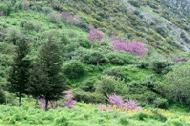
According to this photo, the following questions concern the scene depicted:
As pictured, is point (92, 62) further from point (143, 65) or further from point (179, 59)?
point (179, 59)

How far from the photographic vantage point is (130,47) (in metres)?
124

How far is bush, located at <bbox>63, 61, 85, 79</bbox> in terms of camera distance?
297 feet

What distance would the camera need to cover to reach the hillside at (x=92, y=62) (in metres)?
33.5

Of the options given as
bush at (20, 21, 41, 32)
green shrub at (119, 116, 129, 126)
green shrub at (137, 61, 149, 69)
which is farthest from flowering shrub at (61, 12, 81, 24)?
green shrub at (119, 116, 129, 126)

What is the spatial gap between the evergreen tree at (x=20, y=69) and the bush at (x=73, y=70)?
140 feet

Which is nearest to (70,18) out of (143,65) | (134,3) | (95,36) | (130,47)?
(95,36)

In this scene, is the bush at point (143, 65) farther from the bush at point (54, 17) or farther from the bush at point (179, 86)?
the bush at point (54, 17)

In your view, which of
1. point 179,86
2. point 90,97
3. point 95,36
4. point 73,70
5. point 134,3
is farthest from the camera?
point 134,3

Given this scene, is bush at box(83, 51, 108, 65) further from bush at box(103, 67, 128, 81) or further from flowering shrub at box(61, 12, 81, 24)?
flowering shrub at box(61, 12, 81, 24)

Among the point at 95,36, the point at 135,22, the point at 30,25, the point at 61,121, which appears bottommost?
the point at 135,22

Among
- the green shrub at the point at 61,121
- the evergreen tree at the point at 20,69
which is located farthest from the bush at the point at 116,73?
the green shrub at the point at 61,121

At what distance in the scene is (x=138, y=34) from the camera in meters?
158

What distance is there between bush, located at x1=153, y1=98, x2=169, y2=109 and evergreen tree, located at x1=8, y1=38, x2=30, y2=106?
3099 cm

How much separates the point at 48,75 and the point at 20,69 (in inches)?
125
